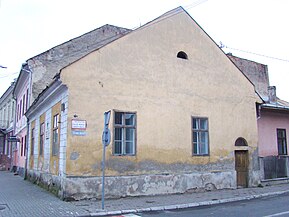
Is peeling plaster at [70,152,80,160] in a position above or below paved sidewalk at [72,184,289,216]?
above

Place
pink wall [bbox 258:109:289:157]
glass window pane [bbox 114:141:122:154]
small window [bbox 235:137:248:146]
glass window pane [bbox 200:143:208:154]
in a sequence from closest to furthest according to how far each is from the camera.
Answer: glass window pane [bbox 114:141:122:154], glass window pane [bbox 200:143:208:154], small window [bbox 235:137:248:146], pink wall [bbox 258:109:289:157]

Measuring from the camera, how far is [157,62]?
45.5 ft

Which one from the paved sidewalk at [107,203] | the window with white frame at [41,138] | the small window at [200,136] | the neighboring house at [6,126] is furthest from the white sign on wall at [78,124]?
the neighboring house at [6,126]

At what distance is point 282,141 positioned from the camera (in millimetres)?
19562

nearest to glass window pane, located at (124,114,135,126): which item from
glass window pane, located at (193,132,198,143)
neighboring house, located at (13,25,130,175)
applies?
glass window pane, located at (193,132,198,143)

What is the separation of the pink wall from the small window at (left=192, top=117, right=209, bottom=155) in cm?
499

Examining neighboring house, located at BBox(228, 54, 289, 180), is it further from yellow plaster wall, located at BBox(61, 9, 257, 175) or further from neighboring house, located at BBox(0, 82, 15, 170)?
neighboring house, located at BBox(0, 82, 15, 170)

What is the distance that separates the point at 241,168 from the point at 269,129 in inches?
172

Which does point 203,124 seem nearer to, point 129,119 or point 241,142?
point 241,142

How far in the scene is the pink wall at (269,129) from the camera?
18.2 meters

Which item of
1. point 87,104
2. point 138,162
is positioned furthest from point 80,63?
point 138,162

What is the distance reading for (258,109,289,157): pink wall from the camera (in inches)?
718

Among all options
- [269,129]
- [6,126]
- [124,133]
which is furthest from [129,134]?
[6,126]

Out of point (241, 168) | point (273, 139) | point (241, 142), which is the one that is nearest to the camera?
point (241, 168)
